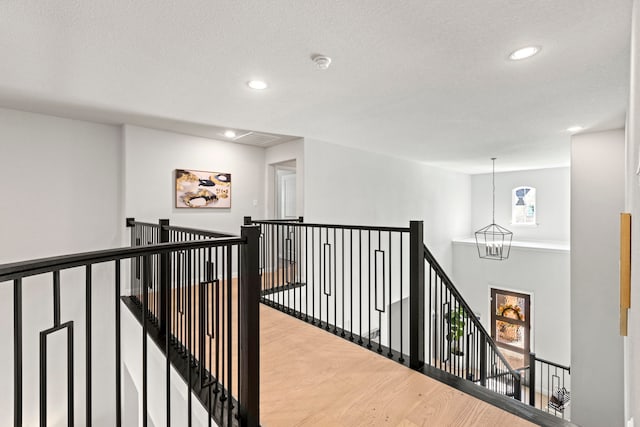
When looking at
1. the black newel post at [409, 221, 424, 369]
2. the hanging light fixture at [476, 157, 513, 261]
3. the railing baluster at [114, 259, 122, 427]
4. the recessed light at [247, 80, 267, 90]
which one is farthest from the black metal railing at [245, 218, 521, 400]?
the hanging light fixture at [476, 157, 513, 261]

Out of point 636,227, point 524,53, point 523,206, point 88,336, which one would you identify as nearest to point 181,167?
point 88,336

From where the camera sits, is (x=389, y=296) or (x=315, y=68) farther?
(x=389, y=296)

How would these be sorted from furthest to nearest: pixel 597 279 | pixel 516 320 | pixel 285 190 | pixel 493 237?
1. pixel 493 237
2. pixel 516 320
3. pixel 285 190
4. pixel 597 279

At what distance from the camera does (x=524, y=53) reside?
2.35m

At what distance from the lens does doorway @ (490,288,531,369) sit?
8.18 metres

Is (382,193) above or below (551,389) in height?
above

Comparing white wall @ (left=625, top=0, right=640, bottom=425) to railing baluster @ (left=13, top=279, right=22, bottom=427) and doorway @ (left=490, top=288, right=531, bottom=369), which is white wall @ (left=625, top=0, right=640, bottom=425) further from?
doorway @ (left=490, top=288, right=531, bottom=369)

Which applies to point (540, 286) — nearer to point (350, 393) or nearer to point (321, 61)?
point (350, 393)

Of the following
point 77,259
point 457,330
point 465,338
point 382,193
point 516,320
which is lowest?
point 516,320

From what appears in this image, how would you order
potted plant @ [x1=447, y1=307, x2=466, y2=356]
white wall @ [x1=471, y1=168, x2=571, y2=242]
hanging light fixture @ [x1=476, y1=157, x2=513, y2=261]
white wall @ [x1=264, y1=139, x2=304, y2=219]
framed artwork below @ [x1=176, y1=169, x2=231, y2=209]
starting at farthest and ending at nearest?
Answer: hanging light fixture @ [x1=476, y1=157, x2=513, y2=261] < white wall @ [x1=471, y1=168, x2=571, y2=242] < white wall @ [x1=264, y1=139, x2=304, y2=219] < framed artwork below @ [x1=176, y1=169, x2=231, y2=209] < potted plant @ [x1=447, y1=307, x2=466, y2=356]

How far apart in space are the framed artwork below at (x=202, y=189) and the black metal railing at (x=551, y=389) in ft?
23.0

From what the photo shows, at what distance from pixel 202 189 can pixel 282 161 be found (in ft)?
4.78

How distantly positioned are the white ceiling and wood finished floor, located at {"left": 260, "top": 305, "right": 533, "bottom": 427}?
239 cm

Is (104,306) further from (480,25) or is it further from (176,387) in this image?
(480,25)
